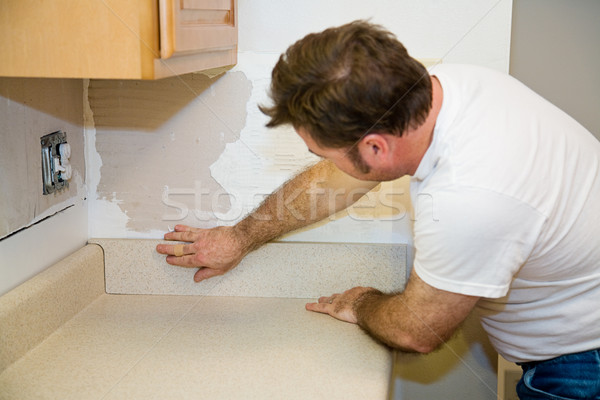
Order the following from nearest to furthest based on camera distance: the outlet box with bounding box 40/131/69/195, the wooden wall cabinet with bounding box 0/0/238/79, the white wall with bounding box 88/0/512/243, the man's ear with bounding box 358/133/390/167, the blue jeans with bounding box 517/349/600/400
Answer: the wooden wall cabinet with bounding box 0/0/238/79 < the man's ear with bounding box 358/133/390/167 < the blue jeans with bounding box 517/349/600/400 < the outlet box with bounding box 40/131/69/195 < the white wall with bounding box 88/0/512/243

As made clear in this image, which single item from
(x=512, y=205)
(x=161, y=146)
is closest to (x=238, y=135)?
(x=161, y=146)

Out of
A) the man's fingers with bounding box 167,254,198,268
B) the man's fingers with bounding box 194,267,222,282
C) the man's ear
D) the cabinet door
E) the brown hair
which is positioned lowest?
the man's fingers with bounding box 194,267,222,282

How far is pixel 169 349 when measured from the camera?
4.04ft

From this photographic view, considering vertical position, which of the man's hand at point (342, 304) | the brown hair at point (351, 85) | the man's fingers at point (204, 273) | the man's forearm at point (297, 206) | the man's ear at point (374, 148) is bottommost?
the man's hand at point (342, 304)

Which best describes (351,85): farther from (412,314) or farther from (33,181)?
(33,181)

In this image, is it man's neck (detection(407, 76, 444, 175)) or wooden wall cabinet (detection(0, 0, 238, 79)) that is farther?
man's neck (detection(407, 76, 444, 175))

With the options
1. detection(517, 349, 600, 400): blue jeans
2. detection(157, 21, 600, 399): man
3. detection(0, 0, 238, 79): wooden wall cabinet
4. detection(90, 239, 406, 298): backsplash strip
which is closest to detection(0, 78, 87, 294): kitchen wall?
detection(90, 239, 406, 298): backsplash strip

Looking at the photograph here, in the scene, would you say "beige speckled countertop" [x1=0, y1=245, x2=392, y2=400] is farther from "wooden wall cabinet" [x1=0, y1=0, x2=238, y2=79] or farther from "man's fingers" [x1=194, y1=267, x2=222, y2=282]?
"wooden wall cabinet" [x1=0, y1=0, x2=238, y2=79]

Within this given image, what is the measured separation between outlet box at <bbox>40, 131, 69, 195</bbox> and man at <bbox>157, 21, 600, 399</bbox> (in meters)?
0.52

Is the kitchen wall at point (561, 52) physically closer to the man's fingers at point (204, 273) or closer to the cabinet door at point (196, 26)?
the cabinet door at point (196, 26)

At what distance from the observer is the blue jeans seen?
3.67 feet

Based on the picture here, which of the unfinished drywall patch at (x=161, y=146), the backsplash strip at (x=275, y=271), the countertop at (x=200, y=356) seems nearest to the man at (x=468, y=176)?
the countertop at (x=200, y=356)

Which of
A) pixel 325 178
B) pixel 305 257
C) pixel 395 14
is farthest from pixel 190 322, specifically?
pixel 395 14

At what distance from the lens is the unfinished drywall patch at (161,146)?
149cm
